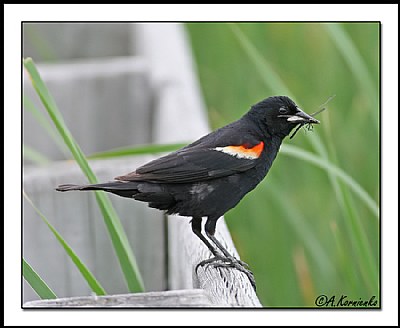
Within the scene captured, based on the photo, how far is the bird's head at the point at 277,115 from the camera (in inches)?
87.6

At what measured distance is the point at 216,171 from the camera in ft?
7.18

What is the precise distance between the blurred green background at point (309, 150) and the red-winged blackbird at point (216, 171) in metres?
0.18

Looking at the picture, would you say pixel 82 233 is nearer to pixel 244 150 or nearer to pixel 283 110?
pixel 244 150

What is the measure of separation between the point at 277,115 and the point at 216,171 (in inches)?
9.7

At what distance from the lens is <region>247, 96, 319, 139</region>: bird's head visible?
2225 millimetres

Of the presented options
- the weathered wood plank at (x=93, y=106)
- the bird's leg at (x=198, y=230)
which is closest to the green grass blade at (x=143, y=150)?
the bird's leg at (x=198, y=230)

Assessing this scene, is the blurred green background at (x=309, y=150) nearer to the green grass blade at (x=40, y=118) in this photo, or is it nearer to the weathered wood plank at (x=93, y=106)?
the weathered wood plank at (x=93, y=106)

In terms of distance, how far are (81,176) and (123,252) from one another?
634 mm

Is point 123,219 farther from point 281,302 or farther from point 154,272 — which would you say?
point 281,302

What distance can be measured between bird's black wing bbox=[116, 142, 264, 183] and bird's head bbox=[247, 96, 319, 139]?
8 cm

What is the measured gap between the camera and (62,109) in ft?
11.4

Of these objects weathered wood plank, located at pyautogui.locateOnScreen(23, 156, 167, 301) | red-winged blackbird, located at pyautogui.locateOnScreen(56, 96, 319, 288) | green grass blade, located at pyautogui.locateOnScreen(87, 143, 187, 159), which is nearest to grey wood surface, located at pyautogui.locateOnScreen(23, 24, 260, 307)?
weathered wood plank, located at pyautogui.locateOnScreen(23, 156, 167, 301)

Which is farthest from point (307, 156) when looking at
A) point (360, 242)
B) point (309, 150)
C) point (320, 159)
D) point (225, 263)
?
point (309, 150)

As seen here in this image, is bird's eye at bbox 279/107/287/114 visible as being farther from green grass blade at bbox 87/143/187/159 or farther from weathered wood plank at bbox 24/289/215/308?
weathered wood plank at bbox 24/289/215/308
